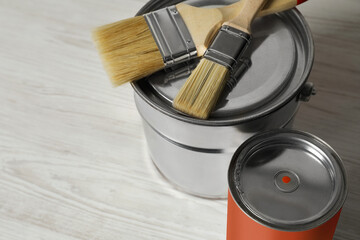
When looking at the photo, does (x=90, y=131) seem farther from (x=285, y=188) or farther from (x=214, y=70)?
(x=285, y=188)

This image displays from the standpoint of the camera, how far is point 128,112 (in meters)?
1.02

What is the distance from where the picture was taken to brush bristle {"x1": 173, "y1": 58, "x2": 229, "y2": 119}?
Result: 2.40 ft

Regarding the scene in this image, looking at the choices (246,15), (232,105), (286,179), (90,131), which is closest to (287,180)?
(286,179)

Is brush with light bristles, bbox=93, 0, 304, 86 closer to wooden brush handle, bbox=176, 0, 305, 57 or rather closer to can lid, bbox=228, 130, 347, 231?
wooden brush handle, bbox=176, 0, 305, 57

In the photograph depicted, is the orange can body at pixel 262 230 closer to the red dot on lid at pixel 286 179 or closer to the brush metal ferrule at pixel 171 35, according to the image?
the red dot on lid at pixel 286 179

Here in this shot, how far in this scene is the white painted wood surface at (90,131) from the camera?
88 cm

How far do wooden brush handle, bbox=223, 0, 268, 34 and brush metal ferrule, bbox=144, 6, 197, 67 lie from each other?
0.22ft

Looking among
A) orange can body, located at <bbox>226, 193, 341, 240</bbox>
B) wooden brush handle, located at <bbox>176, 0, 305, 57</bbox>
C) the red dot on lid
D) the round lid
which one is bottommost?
orange can body, located at <bbox>226, 193, 341, 240</bbox>

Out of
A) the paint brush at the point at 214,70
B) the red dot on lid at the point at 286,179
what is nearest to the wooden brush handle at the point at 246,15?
the paint brush at the point at 214,70

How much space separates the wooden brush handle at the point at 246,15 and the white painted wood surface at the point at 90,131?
0.26 metres

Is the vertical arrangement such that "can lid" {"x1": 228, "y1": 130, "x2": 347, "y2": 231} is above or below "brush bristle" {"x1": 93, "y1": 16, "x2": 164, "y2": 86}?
below

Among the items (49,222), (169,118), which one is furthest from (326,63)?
(49,222)

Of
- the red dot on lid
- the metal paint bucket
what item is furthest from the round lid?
the red dot on lid

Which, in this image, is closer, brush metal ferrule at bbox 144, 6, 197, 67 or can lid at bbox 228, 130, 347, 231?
can lid at bbox 228, 130, 347, 231
